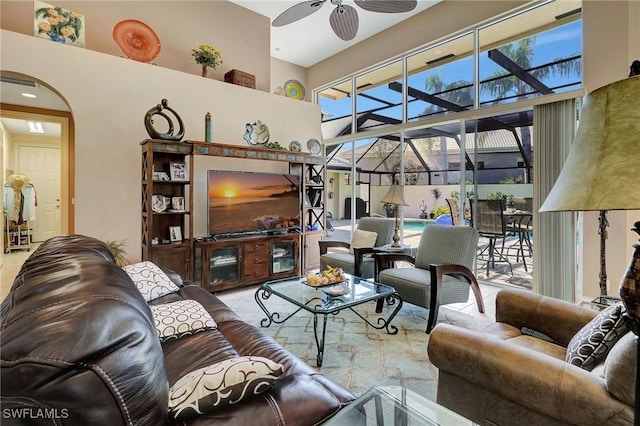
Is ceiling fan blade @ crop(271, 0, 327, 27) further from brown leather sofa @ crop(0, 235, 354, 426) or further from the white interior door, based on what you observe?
the white interior door

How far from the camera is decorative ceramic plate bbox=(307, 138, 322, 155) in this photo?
5824 mm

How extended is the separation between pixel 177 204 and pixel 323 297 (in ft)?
7.92

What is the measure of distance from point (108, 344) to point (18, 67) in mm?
4134

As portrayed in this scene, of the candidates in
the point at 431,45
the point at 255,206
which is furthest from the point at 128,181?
the point at 431,45

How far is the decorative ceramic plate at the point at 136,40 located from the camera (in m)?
3.94

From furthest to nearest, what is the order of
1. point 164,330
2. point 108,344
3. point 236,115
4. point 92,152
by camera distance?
point 236,115 < point 92,152 < point 164,330 < point 108,344

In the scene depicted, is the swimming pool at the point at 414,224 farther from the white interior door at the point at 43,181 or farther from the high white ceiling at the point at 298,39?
the white interior door at the point at 43,181

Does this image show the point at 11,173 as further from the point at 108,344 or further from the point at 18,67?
the point at 108,344

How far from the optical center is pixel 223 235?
430 cm

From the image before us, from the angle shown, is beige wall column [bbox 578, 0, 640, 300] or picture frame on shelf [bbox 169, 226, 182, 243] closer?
beige wall column [bbox 578, 0, 640, 300]

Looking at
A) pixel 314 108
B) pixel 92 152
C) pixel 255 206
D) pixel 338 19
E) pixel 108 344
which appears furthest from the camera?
pixel 314 108

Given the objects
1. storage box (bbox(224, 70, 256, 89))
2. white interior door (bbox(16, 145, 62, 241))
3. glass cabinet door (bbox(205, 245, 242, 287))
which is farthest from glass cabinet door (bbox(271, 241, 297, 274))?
white interior door (bbox(16, 145, 62, 241))

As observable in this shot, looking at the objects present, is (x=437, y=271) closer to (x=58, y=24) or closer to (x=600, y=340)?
(x=600, y=340)

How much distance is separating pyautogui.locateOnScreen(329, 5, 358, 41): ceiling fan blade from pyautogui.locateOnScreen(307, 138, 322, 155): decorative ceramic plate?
241 centimetres
